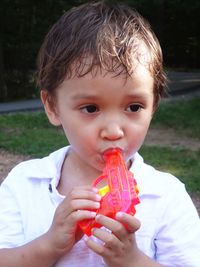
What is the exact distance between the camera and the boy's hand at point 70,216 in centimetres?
138

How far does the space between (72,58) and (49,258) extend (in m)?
0.53

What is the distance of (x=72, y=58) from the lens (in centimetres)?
153

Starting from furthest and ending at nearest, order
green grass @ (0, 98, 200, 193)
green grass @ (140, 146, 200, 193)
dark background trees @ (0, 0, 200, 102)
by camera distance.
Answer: dark background trees @ (0, 0, 200, 102), green grass @ (0, 98, 200, 193), green grass @ (140, 146, 200, 193)

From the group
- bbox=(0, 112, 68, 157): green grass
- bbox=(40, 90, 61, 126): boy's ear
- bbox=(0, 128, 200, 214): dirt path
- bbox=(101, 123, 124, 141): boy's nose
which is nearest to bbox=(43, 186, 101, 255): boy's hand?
bbox=(101, 123, 124, 141): boy's nose

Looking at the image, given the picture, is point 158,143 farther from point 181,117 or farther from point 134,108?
point 134,108

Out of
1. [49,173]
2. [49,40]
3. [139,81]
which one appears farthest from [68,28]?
[49,173]

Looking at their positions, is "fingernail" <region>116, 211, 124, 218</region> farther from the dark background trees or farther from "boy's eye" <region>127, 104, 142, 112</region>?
the dark background trees

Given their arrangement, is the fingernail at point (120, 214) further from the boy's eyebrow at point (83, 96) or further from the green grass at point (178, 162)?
the green grass at point (178, 162)

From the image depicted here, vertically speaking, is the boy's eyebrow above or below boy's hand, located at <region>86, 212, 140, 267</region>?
above

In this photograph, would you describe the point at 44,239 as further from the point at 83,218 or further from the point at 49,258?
the point at 83,218

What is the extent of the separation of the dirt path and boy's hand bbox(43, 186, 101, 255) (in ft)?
17.6

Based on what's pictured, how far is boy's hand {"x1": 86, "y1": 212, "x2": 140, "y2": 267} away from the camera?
4.39 ft

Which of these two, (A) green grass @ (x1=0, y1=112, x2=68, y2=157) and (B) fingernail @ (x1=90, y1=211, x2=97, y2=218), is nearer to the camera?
(B) fingernail @ (x1=90, y1=211, x2=97, y2=218)

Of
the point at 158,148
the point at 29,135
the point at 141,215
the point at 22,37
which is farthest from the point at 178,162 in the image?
the point at 22,37
